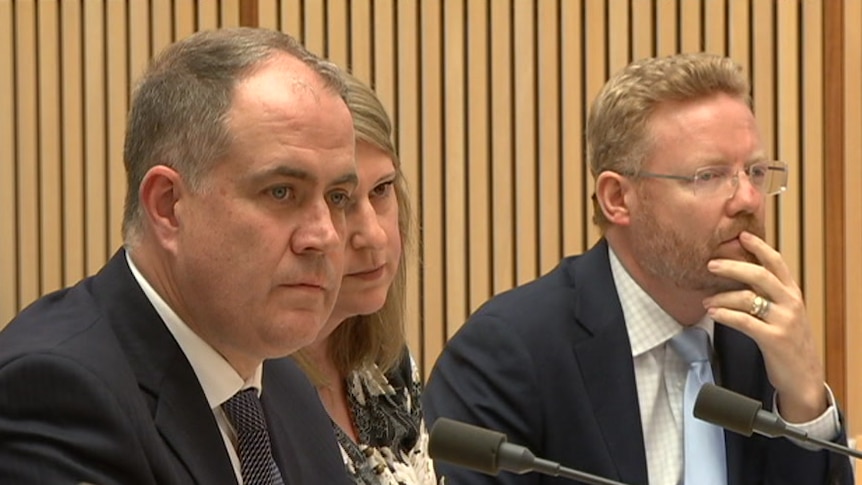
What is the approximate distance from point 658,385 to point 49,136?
9.99 feet

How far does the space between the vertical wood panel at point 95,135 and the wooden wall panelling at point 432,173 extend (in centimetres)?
98

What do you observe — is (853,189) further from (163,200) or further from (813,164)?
Result: (163,200)

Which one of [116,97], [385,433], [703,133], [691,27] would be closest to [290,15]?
[116,97]

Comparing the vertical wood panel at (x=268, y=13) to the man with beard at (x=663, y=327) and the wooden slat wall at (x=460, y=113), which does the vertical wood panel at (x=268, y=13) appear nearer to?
the wooden slat wall at (x=460, y=113)

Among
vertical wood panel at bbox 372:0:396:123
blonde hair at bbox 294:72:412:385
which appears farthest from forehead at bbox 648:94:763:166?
vertical wood panel at bbox 372:0:396:123

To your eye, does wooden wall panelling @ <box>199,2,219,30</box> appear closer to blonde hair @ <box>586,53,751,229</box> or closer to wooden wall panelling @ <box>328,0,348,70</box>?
wooden wall panelling @ <box>328,0,348,70</box>

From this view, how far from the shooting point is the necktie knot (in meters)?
3.47

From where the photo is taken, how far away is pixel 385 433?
299cm

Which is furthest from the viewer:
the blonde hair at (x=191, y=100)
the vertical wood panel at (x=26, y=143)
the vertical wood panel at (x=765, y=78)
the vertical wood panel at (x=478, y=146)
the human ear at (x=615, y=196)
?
the vertical wood panel at (x=26, y=143)

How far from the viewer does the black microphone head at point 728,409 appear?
2.28 m

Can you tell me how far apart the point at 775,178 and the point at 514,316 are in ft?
2.23

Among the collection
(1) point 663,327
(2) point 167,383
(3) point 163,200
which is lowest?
(1) point 663,327

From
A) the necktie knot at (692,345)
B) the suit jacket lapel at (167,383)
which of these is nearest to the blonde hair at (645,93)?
the necktie knot at (692,345)

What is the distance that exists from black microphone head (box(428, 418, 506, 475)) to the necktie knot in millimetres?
1572
